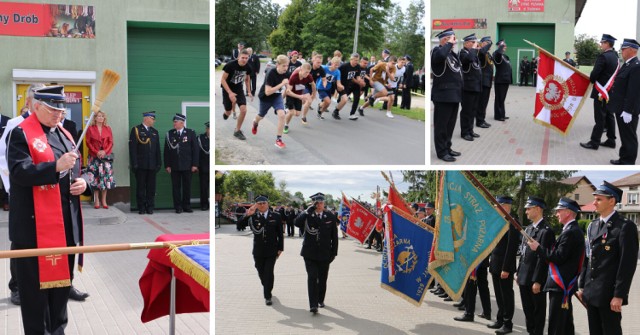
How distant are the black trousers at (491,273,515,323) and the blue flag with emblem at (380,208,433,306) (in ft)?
2.80

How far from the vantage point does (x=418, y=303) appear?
21.7 feet

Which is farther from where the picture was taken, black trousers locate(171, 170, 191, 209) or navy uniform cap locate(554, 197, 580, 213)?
black trousers locate(171, 170, 191, 209)

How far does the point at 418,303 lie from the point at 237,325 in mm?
1840

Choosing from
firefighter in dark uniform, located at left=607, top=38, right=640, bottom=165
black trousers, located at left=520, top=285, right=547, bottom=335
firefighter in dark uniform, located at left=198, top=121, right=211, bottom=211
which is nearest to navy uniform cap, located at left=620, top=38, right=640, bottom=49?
firefighter in dark uniform, located at left=607, top=38, right=640, bottom=165

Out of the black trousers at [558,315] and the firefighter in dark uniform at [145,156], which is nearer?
the black trousers at [558,315]

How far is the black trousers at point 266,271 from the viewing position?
279 inches

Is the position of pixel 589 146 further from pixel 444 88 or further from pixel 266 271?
pixel 266 271

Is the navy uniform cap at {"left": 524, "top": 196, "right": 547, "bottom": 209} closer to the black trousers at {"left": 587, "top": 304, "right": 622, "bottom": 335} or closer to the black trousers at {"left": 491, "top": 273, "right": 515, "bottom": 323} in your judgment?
the black trousers at {"left": 587, "top": 304, "right": 622, "bottom": 335}

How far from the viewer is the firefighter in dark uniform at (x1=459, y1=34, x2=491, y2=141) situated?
29.7 feet

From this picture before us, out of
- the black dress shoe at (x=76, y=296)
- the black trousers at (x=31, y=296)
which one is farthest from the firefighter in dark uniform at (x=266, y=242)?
the black trousers at (x=31, y=296)

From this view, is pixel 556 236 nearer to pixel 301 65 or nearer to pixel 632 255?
pixel 632 255

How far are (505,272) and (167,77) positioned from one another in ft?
31.0

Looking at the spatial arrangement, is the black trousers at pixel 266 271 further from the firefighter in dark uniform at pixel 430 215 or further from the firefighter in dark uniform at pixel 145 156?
the firefighter in dark uniform at pixel 145 156

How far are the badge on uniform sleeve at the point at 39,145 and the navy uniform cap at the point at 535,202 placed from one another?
3.77m
